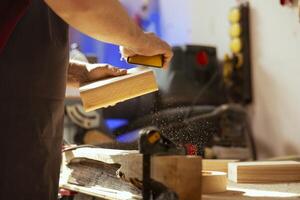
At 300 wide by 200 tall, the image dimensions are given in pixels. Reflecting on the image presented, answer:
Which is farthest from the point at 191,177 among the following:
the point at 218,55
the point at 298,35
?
the point at 218,55

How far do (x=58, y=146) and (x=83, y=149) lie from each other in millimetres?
122

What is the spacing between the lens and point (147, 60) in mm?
849

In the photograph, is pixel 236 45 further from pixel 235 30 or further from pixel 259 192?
pixel 259 192

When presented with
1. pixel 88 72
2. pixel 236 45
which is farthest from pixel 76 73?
pixel 236 45

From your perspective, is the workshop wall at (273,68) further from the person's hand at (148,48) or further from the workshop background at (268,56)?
the person's hand at (148,48)

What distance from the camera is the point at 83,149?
984mm

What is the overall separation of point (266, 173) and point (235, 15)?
1.37m

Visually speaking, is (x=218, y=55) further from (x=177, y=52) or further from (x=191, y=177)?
(x=191, y=177)

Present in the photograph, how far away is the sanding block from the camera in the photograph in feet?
2.77

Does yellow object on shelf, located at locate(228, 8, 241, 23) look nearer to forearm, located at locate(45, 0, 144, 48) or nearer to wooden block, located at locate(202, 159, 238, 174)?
wooden block, located at locate(202, 159, 238, 174)

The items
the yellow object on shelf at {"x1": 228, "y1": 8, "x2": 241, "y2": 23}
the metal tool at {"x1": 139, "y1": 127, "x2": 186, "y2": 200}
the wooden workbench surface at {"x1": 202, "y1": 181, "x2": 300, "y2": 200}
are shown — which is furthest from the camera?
the yellow object on shelf at {"x1": 228, "y1": 8, "x2": 241, "y2": 23}

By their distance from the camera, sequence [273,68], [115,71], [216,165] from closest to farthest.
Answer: [115,71], [216,165], [273,68]

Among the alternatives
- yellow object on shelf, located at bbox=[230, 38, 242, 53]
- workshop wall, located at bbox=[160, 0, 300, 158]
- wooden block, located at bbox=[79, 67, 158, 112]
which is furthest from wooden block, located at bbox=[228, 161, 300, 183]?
yellow object on shelf, located at bbox=[230, 38, 242, 53]

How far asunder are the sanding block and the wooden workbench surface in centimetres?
25
